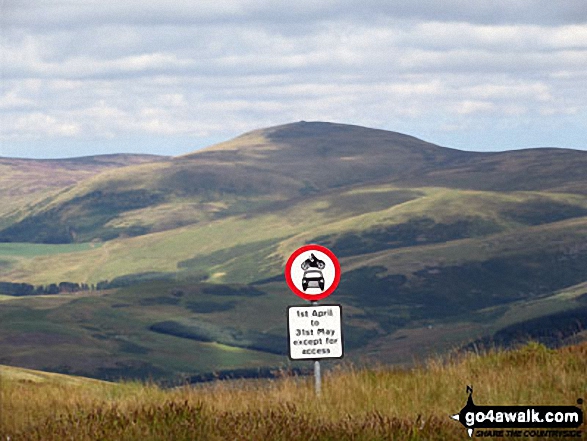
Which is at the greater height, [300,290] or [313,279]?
[313,279]

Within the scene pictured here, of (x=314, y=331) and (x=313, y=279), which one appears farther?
(x=313, y=279)

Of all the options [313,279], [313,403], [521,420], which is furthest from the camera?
[313,279]

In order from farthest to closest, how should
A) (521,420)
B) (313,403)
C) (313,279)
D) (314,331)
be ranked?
1. (313,279)
2. (314,331)
3. (313,403)
4. (521,420)

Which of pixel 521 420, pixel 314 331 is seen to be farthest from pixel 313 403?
pixel 521 420

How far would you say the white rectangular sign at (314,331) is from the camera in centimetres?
1789

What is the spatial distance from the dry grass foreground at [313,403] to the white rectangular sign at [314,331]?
661 mm

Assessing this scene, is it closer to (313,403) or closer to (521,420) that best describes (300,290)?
(313,403)

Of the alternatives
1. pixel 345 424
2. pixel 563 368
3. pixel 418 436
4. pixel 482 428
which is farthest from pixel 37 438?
pixel 563 368

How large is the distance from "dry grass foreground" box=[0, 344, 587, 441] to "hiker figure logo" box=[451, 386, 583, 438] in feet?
0.87

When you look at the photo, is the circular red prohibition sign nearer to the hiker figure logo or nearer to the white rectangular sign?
the white rectangular sign

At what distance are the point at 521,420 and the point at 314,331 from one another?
5.33m

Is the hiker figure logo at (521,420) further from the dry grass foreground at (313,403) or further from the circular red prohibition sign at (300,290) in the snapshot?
the circular red prohibition sign at (300,290)

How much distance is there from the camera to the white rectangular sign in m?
17.9

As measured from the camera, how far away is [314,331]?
18.0 m
